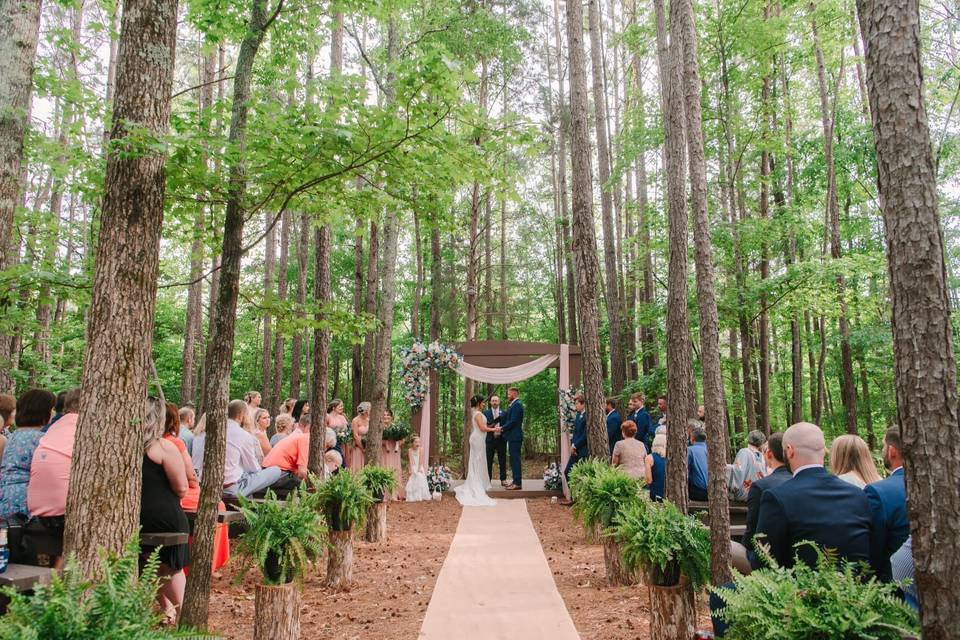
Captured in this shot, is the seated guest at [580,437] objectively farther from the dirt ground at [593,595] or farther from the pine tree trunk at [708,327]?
the pine tree trunk at [708,327]

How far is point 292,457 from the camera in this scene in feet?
23.8

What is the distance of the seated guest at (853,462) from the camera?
12.2ft

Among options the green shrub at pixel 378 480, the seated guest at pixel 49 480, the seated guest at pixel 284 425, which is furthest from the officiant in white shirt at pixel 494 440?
the seated guest at pixel 49 480

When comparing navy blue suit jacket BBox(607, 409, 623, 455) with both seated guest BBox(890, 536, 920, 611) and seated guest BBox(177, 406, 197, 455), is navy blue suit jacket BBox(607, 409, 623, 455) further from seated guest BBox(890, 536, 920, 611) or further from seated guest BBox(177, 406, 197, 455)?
seated guest BBox(890, 536, 920, 611)

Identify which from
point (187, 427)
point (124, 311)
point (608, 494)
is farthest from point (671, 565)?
point (187, 427)

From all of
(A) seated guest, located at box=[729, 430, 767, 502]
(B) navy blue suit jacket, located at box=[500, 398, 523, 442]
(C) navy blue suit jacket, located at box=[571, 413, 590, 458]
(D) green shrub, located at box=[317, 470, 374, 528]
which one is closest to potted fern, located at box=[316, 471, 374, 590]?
(D) green shrub, located at box=[317, 470, 374, 528]

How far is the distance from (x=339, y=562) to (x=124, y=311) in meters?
3.48

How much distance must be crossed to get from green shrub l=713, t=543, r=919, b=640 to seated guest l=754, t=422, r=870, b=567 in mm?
608

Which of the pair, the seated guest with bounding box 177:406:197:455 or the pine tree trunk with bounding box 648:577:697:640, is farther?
the seated guest with bounding box 177:406:197:455

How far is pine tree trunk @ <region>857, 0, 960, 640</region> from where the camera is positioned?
6.63 ft

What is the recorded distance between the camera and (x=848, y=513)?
3025mm

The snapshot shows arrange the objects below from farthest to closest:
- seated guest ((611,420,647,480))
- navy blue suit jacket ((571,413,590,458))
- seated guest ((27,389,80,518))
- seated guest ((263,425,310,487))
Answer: navy blue suit jacket ((571,413,590,458)), seated guest ((611,420,647,480)), seated guest ((263,425,310,487)), seated guest ((27,389,80,518))

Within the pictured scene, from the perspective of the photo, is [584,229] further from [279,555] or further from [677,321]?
[279,555]

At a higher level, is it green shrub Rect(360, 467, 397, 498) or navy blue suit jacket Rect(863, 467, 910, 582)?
navy blue suit jacket Rect(863, 467, 910, 582)
